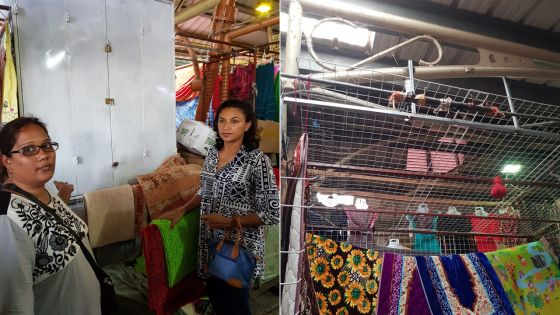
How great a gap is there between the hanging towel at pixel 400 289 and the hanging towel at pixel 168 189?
64cm

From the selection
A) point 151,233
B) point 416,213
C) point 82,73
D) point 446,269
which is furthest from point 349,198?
point 82,73

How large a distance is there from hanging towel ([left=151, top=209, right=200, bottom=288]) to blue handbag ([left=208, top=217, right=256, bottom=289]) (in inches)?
1.7

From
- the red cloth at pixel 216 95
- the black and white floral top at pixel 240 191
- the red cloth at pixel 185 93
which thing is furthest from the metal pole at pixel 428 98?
the red cloth at pixel 185 93

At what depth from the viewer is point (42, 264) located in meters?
0.44

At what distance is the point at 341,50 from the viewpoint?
0.95 m

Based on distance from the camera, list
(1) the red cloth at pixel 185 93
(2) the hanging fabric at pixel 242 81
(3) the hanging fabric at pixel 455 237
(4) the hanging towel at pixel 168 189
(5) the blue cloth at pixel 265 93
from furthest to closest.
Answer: (1) the red cloth at pixel 185 93, (2) the hanging fabric at pixel 242 81, (5) the blue cloth at pixel 265 93, (3) the hanging fabric at pixel 455 237, (4) the hanging towel at pixel 168 189

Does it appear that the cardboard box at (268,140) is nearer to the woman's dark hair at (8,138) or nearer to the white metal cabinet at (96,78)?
the white metal cabinet at (96,78)

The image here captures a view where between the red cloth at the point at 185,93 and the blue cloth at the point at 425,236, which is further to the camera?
the red cloth at the point at 185,93

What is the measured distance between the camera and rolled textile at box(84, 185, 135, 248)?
65 centimetres

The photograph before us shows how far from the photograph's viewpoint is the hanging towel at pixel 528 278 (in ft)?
3.39

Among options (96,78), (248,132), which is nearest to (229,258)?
(248,132)

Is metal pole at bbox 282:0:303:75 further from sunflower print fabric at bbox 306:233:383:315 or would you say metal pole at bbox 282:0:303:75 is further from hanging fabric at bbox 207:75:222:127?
hanging fabric at bbox 207:75:222:127

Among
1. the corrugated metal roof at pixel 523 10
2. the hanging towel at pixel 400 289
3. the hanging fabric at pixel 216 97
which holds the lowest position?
the hanging towel at pixel 400 289

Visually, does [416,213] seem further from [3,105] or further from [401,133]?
[3,105]
